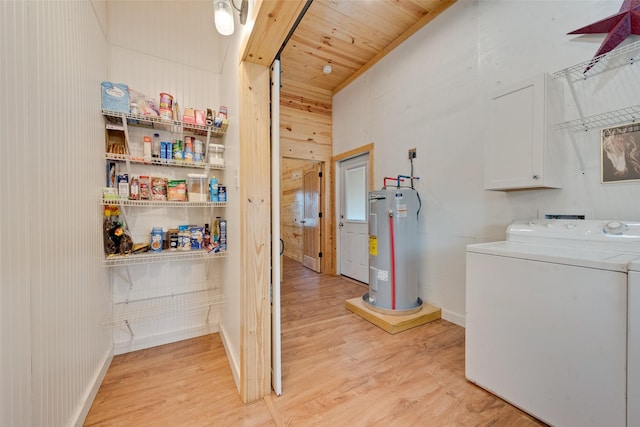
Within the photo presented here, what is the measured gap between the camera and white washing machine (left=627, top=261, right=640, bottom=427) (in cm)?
97

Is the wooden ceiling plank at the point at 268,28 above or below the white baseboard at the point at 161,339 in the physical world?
above

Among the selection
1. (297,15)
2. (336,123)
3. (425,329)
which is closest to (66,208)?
(297,15)

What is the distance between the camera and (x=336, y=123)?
167 inches

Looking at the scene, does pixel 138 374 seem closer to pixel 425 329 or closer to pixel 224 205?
pixel 224 205

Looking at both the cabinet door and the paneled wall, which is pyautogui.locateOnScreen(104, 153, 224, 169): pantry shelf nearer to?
the paneled wall

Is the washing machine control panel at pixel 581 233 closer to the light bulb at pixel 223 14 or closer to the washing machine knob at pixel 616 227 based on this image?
the washing machine knob at pixel 616 227

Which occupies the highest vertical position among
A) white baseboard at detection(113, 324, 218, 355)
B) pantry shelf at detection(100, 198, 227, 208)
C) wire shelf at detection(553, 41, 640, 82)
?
wire shelf at detection(553, 41, 640, 82)

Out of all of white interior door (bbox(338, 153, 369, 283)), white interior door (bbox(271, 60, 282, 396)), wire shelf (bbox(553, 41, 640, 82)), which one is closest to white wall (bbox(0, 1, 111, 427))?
white interior door (bbox(271, 60, 282, 396))

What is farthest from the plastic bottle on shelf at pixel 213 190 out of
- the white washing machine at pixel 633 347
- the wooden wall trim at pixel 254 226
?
the white washing machine at pixel 633 347

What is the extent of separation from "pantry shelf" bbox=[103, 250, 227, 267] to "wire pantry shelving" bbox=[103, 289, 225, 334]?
340 millimetres

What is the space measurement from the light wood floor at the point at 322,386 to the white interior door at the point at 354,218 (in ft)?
4.97

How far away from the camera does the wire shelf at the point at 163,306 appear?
74.1 inches

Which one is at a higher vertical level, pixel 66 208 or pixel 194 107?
pixel 194 107

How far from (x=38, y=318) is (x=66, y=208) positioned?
1.76 feet
